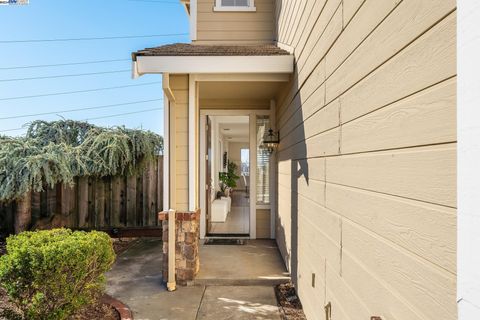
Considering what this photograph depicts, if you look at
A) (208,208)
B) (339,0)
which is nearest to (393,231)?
(339,0)

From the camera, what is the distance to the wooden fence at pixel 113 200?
6.14 m

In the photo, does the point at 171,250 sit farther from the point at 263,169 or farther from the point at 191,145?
the point at 263,169

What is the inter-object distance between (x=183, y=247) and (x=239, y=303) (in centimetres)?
98

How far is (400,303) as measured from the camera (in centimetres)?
117

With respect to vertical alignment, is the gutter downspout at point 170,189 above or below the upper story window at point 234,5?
below

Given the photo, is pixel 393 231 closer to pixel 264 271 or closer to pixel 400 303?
pixel 400 303

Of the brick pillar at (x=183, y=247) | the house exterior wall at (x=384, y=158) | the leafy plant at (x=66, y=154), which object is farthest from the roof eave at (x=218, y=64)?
the leafy plant at (x=66, y=154)

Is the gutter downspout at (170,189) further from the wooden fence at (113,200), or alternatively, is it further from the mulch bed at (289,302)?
the wooden fence at (113,200)

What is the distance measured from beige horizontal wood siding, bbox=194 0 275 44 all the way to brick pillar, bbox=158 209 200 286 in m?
3.38

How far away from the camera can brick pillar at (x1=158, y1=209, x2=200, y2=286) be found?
3.86m

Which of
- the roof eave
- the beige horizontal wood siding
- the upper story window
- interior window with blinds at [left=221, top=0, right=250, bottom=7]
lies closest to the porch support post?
the roof eave

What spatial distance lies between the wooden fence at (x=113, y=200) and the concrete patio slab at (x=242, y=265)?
1757mm

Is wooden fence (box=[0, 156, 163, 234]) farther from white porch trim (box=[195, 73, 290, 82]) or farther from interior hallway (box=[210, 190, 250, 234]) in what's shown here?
white porch trim (box=[195, 73, 290, 82])
